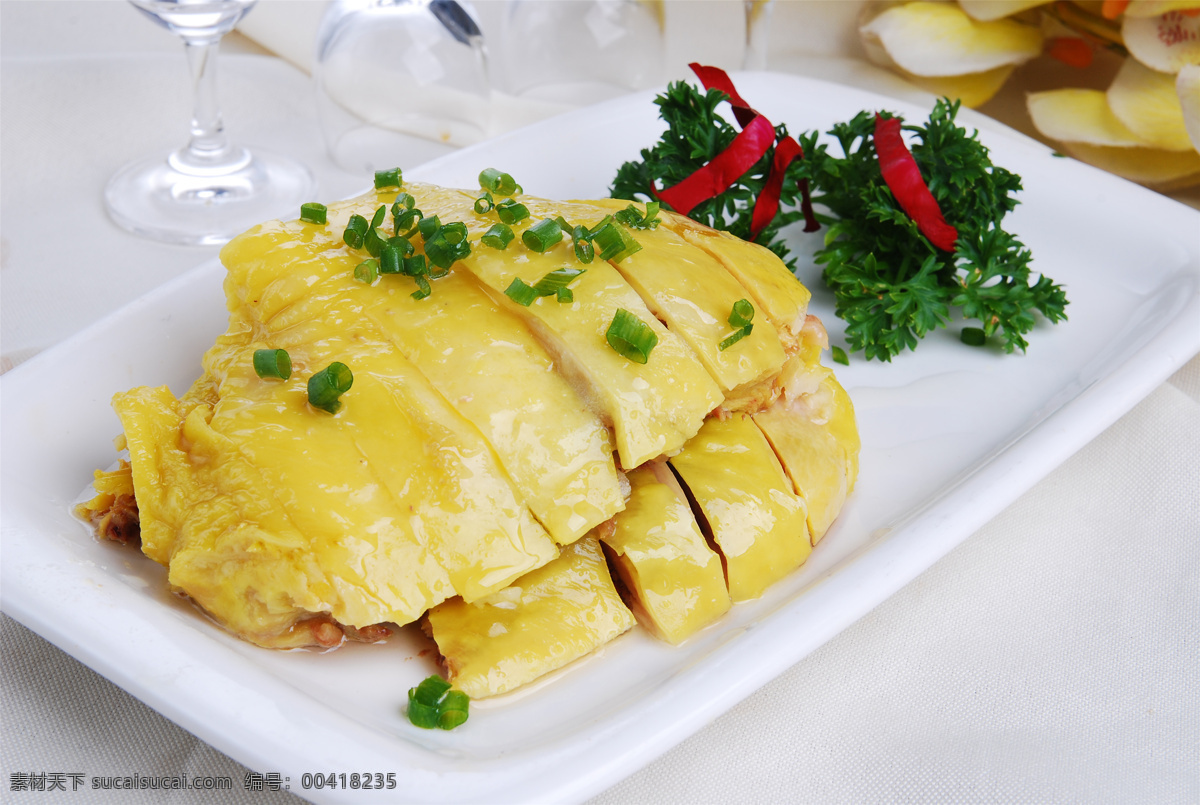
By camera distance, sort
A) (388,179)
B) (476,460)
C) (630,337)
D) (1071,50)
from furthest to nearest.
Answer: (1071,50) < (388,179) < (630,337) < (476,460)

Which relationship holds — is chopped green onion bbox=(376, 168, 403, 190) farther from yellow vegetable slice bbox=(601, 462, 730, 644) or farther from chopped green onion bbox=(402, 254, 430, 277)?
yellow vegetable slice bbox=(601, 462, 730, 644)

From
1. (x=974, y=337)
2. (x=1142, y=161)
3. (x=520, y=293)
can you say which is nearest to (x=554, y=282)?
(x=520, y=293)

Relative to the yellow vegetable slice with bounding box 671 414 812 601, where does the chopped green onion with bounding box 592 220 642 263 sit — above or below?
above

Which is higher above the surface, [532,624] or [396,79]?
[532,624]

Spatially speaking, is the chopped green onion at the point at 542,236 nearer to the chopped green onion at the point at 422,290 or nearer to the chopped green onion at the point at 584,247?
the chopped green onion at the point at 584,247

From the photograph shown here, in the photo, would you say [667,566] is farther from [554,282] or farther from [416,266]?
[416,266]

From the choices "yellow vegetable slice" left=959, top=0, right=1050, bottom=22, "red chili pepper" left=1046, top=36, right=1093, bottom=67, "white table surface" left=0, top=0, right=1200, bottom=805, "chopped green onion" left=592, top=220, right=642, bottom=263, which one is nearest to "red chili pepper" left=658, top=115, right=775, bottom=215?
"chopped green onion" left=592, top=220, right=642, bottom=263

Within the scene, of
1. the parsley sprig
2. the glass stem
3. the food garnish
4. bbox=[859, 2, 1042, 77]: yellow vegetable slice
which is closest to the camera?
the food garnish
